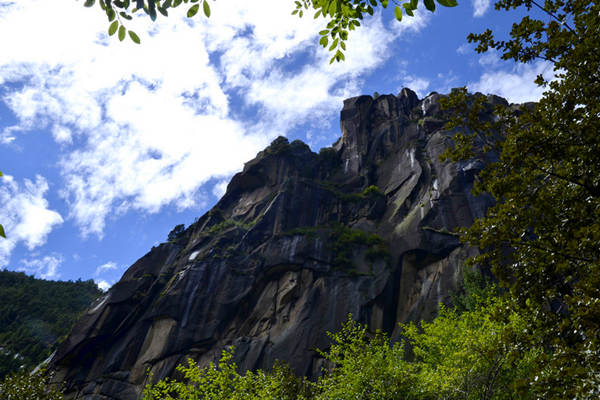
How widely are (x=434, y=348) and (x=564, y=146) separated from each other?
18335 mm

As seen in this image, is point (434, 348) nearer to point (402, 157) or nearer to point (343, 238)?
point (343, 238)

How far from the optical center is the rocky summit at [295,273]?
34375mm

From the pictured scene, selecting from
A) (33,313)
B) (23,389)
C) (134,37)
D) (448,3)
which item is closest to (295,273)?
(23,389)

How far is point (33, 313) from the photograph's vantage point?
75562 mm

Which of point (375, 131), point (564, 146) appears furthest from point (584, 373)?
point (375, 131)

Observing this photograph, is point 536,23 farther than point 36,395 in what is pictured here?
No

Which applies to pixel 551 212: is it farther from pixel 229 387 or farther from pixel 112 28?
pixel 229 387

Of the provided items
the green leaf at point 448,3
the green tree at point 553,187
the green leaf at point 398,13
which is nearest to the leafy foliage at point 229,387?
the green tree at point 553,187

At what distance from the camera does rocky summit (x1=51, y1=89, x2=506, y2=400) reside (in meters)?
34.4

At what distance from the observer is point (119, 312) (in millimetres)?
44844

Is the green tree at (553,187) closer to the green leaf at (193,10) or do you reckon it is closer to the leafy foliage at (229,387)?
the green leaf at (193,10)

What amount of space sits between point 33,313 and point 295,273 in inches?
2746

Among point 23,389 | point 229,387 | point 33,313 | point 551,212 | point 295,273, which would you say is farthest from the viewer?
point 33,313

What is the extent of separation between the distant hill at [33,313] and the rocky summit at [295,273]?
78.4 ft
